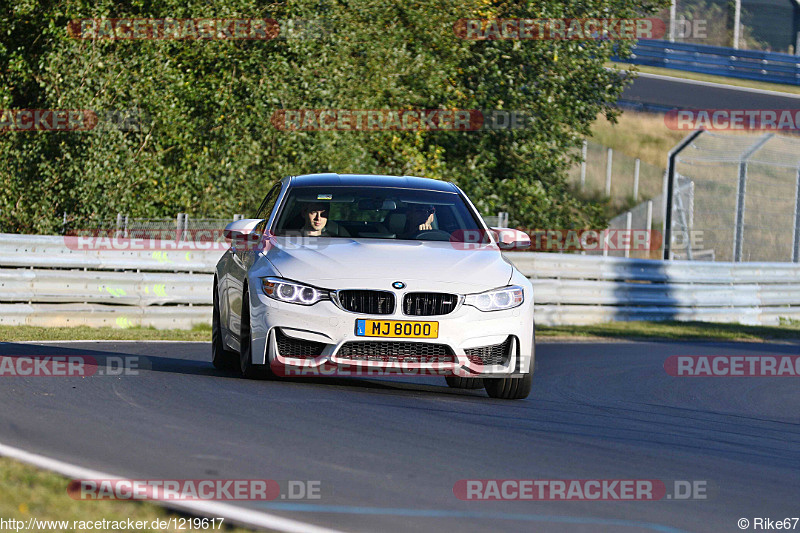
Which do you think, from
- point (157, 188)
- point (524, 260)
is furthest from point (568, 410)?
point (157, 188)

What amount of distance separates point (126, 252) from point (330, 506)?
11.2 m

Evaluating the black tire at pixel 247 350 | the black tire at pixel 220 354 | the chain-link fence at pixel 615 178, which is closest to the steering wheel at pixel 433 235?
the black tire at pixel 247 350

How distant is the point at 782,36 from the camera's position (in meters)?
49.2

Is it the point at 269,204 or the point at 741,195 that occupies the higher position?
the point at 269,204

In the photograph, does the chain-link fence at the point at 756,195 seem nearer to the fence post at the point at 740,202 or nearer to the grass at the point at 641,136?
the fence post at the point at 740,202

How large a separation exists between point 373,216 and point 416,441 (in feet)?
10.4

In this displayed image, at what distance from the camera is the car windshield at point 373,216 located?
9.61 meters

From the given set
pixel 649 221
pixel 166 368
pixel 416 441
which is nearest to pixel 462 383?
pixel 166 368

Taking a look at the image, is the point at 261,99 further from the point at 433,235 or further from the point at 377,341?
the point at 377,341

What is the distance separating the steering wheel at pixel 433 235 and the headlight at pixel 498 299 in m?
0.97

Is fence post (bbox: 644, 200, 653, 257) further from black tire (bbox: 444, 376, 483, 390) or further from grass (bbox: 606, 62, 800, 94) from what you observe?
black tire (bbox: 444, 376, 483, 390)

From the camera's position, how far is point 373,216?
9.70 m

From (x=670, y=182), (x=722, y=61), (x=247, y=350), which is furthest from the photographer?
(x=722, y=61)

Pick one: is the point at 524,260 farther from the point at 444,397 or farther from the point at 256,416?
the point at 256,416
